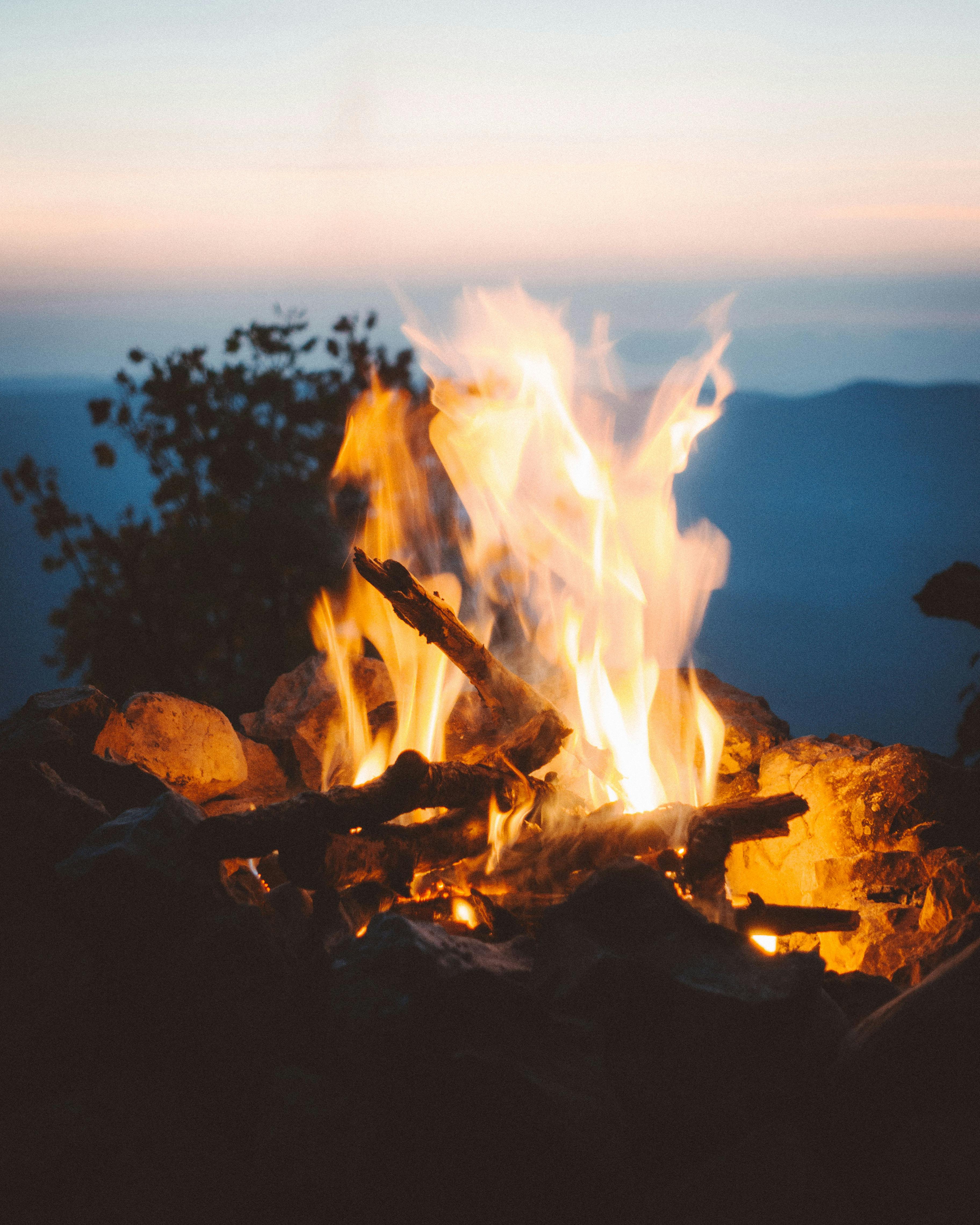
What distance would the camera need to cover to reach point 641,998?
85.4 inches

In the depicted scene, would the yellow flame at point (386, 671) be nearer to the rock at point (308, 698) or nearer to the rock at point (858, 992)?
the rock at point (308, 698)

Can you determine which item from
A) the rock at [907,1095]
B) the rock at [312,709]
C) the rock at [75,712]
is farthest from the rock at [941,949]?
the rock at [75,712]

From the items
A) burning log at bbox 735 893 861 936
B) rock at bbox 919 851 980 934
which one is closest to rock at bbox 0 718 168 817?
burning log at bbox 735 893 861 936

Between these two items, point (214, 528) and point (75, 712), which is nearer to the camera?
point (75, 712)

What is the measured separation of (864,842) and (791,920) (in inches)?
33.4

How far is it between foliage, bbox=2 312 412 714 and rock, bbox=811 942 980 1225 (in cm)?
626

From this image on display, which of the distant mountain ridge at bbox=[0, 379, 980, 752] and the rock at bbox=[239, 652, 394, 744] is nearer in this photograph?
the rock at bbox=[239, 652, 394, 744]

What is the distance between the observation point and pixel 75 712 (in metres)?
3.72

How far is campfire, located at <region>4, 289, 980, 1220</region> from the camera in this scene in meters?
1.97

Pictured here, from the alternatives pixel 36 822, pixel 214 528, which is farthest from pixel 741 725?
pixel 214 528

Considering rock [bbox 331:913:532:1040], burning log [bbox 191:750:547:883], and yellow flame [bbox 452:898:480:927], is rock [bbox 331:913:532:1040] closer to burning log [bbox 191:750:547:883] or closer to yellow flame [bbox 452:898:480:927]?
burning log [bbox 191:750:547:883]

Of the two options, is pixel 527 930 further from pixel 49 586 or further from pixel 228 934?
Answer: pixel 49 586

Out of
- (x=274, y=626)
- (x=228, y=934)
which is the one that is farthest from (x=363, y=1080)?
(x=274, y=626)

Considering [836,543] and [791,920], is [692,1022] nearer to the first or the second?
[791,920]
